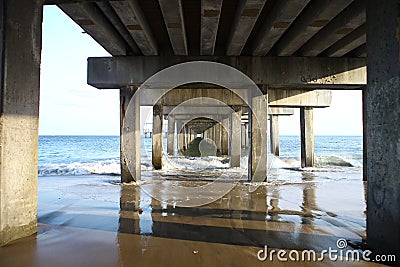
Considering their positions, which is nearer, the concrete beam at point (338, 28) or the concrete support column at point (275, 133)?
the concrete beam at point (338, 28)

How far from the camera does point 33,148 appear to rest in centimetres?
456

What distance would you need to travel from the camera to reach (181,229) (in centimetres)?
482

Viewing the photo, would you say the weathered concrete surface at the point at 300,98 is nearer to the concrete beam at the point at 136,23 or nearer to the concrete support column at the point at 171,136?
the concrete beam at the point at 136,23

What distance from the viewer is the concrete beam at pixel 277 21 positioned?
19.4 feet

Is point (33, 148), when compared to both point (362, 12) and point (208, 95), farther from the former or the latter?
point (208, 95)

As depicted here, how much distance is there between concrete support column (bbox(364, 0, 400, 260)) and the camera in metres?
3.59

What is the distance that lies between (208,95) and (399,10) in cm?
1179

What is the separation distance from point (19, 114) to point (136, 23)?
11.0 feet

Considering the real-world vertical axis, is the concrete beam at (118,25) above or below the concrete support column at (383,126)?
above

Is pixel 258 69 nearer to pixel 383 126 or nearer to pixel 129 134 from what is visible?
pixel 129 134

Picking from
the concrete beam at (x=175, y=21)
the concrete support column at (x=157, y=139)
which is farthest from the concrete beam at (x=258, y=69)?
the concrete support column at (x=157, y=139)

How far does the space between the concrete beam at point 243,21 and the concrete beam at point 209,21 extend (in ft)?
1.41

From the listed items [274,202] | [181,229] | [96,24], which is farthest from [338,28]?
[181,229]

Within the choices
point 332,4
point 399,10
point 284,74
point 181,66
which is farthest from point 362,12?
point 181,66
